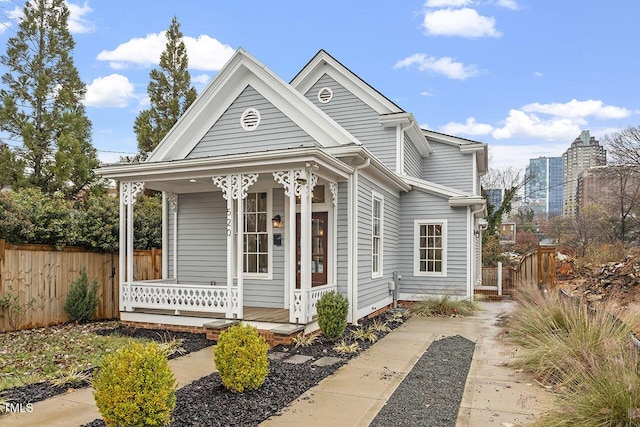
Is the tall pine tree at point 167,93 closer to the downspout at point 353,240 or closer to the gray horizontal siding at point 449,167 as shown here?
the gray horizontal siding at point 449,167

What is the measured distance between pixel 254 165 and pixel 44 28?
1169cm

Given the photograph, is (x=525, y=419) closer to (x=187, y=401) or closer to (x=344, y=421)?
(x=344, y=421)

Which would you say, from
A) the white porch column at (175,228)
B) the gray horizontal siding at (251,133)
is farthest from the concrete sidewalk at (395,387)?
the white porch column at (175,228)

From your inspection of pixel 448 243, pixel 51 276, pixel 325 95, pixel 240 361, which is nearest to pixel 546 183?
pixel 448 243

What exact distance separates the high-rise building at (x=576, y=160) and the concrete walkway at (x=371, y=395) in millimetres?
26625

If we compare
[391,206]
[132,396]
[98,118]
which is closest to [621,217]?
[391,206]

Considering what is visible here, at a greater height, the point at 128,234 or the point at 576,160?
the point at 576,160

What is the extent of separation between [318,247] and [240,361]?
189 inches

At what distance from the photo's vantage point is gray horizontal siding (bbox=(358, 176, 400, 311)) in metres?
9.16

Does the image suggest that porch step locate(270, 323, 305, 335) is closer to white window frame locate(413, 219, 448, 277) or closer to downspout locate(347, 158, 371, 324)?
downspout locate(347, 158, 371, 324)

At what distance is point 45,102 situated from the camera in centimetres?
1448

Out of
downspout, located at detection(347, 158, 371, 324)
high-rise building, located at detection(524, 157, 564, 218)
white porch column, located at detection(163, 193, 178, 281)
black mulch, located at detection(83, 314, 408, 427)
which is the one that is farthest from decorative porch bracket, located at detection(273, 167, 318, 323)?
high-rise building, located at detection(524, 157, 564, 218)

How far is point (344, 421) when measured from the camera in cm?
409

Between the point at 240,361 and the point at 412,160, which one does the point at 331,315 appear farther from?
the point at 412,160
